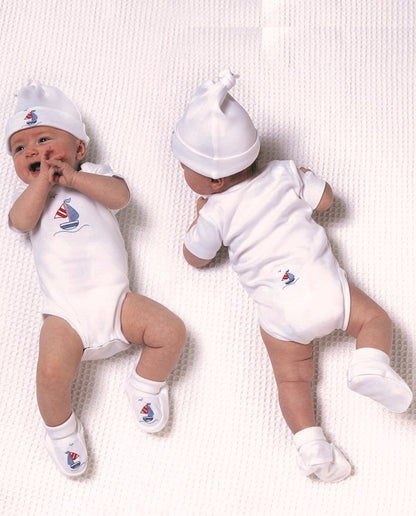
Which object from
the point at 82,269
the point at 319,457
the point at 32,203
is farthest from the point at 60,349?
the point at 319,457

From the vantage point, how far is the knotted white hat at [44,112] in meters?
1.41

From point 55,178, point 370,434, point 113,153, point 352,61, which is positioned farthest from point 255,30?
point 370,434

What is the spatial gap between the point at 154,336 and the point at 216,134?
1.19 ft

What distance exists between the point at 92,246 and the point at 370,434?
23.2 inches

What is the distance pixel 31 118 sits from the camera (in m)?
1.41

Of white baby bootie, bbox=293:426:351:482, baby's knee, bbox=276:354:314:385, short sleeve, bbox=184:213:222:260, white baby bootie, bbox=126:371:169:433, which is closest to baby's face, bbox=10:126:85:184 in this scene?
short sleeve, bbox=184:213:222:260

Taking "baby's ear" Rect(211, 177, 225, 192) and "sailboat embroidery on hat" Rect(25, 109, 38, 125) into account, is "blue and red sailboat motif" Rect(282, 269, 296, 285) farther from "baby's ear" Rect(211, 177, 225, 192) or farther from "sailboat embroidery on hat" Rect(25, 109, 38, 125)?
"sailboat embroidery on hat" Rect(25, 109, 38, 125)

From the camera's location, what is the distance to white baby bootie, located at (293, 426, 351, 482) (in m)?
1.28

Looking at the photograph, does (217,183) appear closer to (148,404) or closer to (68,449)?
(148,404)

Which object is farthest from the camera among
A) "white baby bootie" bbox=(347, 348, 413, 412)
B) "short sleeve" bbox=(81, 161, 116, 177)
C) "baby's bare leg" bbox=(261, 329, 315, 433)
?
"short sleeve" bbox=(81, 161, 116, 177)

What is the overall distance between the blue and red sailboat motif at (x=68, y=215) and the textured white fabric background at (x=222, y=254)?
140mm

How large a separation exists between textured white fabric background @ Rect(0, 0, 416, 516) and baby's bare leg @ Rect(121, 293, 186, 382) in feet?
0.20

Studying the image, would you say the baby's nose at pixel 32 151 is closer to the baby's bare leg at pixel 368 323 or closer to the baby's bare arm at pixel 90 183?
the baby's bare arm at pixel 90 183

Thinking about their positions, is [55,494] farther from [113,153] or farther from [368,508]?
[113,153]
